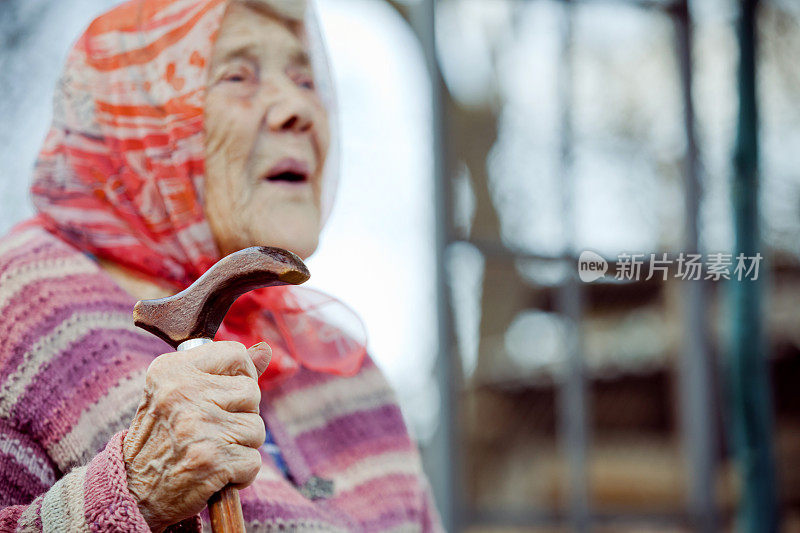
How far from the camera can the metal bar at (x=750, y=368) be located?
2201 millimetres

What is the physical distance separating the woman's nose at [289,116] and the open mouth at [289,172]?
0.04 m

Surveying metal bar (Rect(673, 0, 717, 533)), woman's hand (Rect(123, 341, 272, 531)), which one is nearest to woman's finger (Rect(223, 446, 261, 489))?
woman's hand (Rect(123, 341, 272, 531))

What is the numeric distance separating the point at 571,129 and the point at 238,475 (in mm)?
2506

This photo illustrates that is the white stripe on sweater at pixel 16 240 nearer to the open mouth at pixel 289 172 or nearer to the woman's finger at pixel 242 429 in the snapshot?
the open mouth at pixel 289 172

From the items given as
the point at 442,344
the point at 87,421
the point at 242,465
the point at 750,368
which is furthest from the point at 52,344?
the point at 750,368

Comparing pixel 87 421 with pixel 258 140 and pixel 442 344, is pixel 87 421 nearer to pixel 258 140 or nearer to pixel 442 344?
pixel 258 140

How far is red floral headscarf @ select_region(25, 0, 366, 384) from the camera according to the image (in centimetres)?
98

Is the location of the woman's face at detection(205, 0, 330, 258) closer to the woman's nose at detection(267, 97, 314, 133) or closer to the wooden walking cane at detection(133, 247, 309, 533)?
the woman's nose at detection(267, 97, 314, 133)

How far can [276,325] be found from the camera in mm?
1071

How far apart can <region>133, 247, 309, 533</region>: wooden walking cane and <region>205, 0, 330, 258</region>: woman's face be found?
23 centimetres

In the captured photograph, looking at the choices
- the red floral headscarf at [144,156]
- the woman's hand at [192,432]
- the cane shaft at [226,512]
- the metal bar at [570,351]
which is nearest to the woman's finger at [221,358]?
the woman's hand at [192,432]

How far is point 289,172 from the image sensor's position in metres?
1.02

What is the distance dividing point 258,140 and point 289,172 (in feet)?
0.19

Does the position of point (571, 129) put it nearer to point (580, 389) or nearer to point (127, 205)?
point (580, 389)
